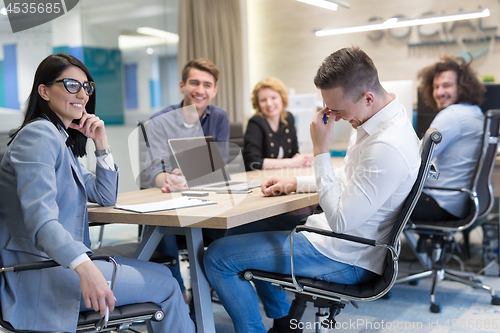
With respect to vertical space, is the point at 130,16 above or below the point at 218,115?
above

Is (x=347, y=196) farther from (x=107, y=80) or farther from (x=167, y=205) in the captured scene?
(x=107, y=80)

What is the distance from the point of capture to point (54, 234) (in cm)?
121

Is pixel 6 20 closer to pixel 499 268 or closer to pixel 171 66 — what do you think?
pixel 171 66

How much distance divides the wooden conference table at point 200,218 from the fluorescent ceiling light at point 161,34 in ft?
13.1

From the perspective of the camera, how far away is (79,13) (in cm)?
469

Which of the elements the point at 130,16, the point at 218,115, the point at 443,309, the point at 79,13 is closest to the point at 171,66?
the point at 130,16

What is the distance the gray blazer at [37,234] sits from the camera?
4.00 ft

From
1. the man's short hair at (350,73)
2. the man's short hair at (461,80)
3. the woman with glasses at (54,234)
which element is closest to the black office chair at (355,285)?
the man's short hair at (350,73)

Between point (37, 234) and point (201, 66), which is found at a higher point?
point (201, 66)

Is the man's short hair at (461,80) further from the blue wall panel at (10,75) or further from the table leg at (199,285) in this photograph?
the blue wall panel at (10,75)

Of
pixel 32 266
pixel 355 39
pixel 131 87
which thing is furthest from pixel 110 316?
pixel 355 39

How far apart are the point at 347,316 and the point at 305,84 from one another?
4308mm

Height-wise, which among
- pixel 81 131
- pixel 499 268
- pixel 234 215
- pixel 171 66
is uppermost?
pixel 171 66

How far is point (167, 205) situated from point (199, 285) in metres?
0.32
